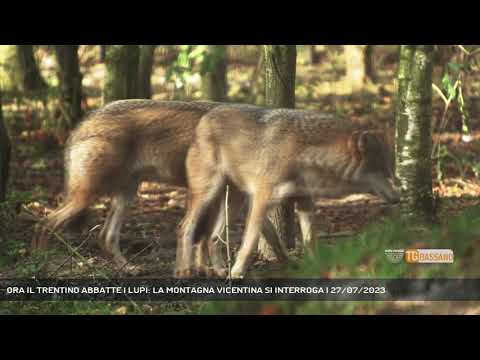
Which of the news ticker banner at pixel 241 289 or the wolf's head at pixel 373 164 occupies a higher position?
the wolf's head at pixel 373 164

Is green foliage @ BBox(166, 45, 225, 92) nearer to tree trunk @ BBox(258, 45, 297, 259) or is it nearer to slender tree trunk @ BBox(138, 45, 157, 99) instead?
tree trunk @ BBox(258, 45, 297, 259)

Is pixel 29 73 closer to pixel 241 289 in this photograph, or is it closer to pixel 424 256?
pixel 241 289

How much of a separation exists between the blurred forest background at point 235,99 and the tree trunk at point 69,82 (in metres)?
0.02

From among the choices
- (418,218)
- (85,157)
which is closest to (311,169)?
(418,218)

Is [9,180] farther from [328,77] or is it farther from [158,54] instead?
[328,77]

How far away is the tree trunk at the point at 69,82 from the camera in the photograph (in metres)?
12.8

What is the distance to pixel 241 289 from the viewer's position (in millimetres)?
6652

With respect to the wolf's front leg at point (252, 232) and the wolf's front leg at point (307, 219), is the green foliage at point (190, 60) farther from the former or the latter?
the wolf's front leg at point (307, 219)

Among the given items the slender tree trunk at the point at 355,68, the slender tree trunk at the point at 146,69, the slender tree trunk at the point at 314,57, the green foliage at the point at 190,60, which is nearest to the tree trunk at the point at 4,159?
the slender tree trunk at the point at 146,69

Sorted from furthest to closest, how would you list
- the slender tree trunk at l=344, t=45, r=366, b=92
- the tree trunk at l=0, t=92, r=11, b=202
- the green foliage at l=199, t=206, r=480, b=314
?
the slender tree trunk at l=344, t=45, r=366, b=92, the tree trunk at l=0, t=92, r=11, b=202, the green foliage at l=199, t=206, r=480, b=314

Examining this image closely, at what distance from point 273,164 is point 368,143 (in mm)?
865

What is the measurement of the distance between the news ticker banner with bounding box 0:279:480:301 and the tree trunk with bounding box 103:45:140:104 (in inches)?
155

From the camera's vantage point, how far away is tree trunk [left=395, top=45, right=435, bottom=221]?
Answer: 8164 mm

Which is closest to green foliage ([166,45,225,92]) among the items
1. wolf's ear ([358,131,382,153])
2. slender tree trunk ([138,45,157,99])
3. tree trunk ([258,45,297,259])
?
tree trunk ([258,45,297,259])
